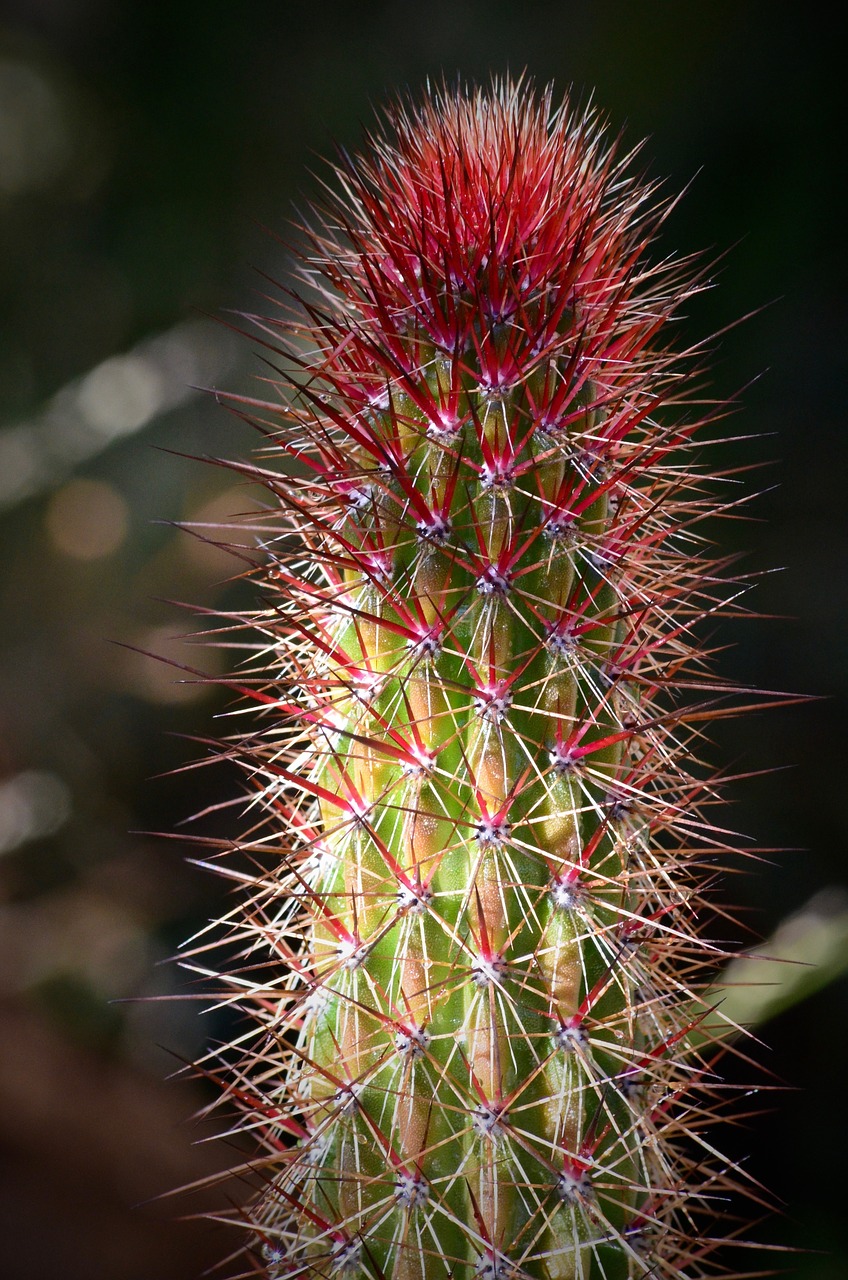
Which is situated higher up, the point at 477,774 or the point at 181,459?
the point at 181,459

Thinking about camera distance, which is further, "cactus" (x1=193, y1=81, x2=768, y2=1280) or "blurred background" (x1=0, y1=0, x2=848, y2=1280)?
"blurred background" (x1=0, y1=0, x2=848, y2=1280)

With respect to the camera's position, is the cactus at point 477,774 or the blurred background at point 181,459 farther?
the blurred background at point 181,459

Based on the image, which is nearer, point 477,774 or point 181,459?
point 477,774

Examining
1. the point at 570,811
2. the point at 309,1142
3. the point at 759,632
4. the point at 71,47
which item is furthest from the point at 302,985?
the point at 71,47
